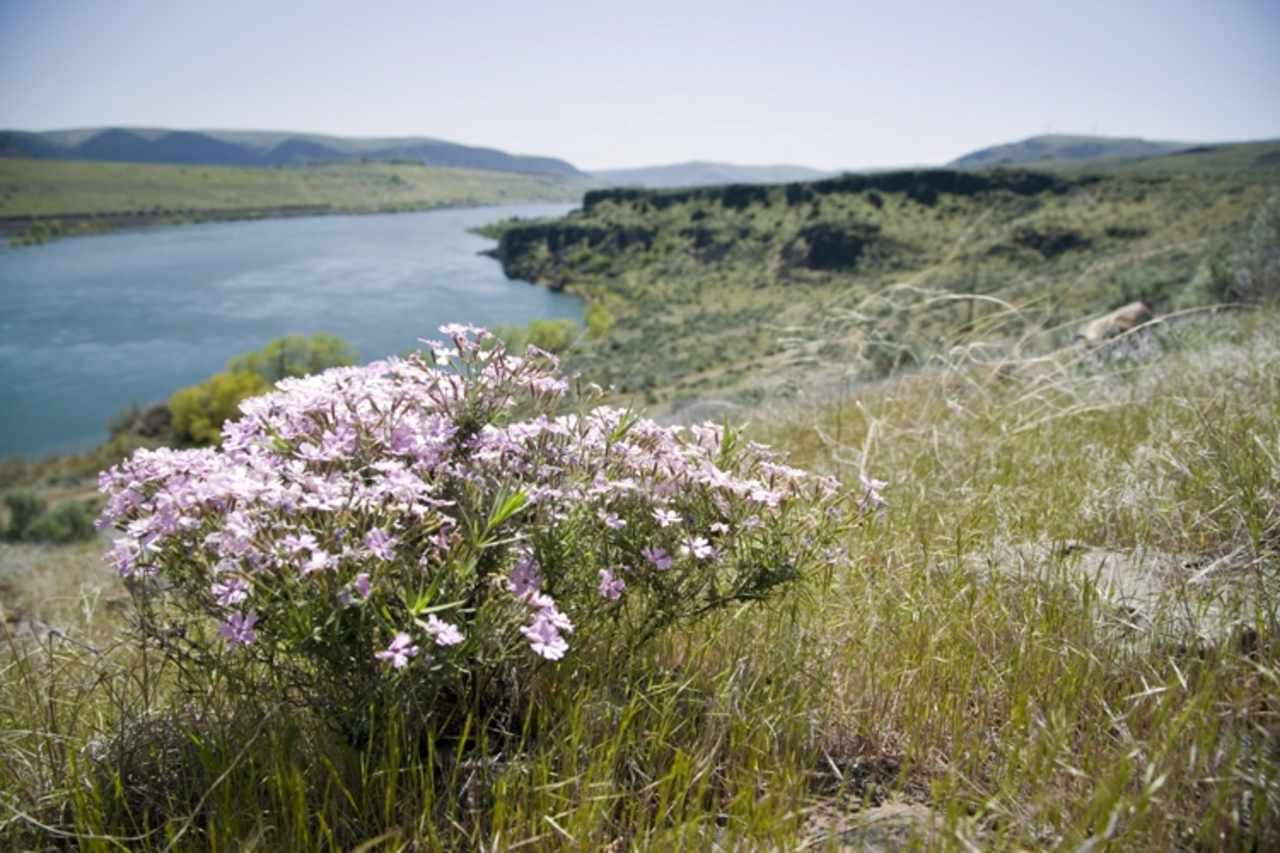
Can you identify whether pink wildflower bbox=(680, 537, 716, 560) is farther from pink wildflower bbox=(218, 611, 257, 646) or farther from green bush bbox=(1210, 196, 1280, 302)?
green bush bbox=(1210, 196, 1280, 302)

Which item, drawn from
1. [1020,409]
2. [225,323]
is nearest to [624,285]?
[225,323]

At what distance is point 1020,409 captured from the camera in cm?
474

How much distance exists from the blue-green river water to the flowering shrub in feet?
96.8

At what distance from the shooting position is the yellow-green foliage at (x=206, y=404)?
47938 millimetres

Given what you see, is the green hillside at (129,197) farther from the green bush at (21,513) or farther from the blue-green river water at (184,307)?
the green bush at (21,513)

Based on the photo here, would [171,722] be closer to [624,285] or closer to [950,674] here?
[950,674]

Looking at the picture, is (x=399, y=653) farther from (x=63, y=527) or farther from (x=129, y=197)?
(x=129, y=197)

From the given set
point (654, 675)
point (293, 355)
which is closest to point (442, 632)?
point (654, 675)

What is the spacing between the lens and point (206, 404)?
49000mm

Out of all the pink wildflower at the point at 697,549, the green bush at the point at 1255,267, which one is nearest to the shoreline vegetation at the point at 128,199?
the green bush at the point at 1255,267

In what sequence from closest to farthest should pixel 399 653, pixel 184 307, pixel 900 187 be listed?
pixel 399 653
pixel 184 307
pixel 900 187

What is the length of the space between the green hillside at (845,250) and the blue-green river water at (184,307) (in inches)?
464

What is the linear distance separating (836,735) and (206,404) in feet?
179

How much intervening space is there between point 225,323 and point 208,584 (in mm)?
87453
